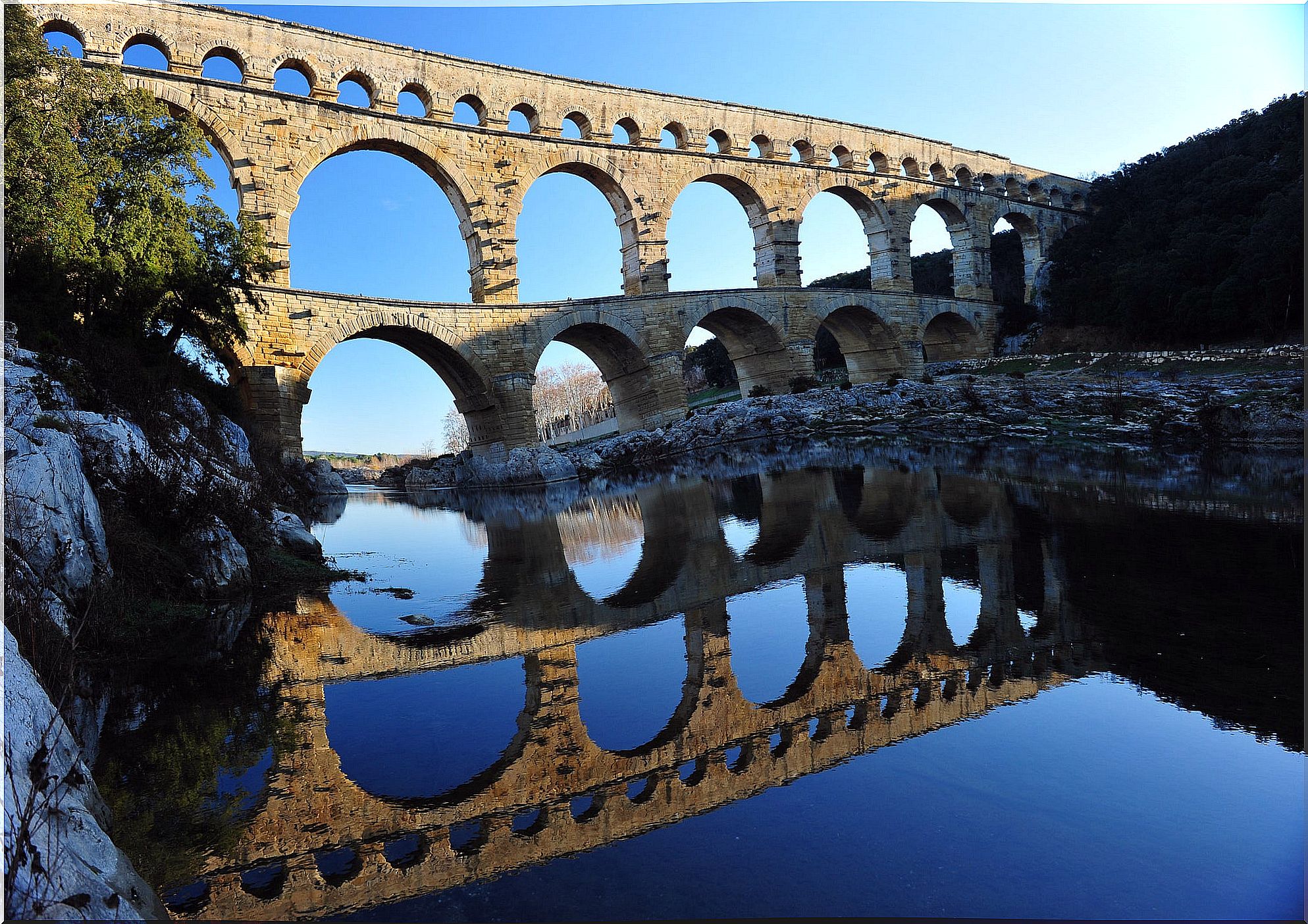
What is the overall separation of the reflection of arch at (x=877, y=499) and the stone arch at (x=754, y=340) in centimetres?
1411

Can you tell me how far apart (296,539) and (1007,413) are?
17.2m

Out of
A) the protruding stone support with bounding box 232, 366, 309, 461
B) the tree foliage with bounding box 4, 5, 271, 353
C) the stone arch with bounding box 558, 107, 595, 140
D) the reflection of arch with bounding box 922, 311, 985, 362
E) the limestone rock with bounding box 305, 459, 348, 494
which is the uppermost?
the stone arch with bounding box 558, 107, 595, 140

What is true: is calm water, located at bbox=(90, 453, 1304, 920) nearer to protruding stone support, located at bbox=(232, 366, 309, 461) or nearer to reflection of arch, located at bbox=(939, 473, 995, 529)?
reflection of arch, located at bbox=(939, 473, 995, 529)

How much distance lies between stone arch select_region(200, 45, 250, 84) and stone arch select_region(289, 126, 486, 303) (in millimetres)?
2311

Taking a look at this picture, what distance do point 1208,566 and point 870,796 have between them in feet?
14.2

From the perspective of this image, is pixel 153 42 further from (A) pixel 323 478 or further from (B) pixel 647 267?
(B) pixel 647 267

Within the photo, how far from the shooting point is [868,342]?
1250 inches

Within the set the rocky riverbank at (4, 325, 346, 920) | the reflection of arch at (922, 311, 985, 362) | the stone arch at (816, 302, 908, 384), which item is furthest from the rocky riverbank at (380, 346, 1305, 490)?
the rocky riverbank at (4, 325, 346, 920)

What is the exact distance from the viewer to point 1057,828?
2.63 m

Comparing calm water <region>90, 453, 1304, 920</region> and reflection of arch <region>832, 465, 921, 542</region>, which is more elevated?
calm water <region>90, 453, 1304, 920</region>

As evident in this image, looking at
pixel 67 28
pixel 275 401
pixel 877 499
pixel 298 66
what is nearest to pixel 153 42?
pixel 67 28

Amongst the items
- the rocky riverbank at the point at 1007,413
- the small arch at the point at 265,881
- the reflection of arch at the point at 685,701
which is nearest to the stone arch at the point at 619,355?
the rocky riverbank at the point at 1007,413

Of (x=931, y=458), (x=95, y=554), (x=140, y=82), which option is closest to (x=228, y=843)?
(x=95, y=554)

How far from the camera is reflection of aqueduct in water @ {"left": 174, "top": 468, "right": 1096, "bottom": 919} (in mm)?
2711
